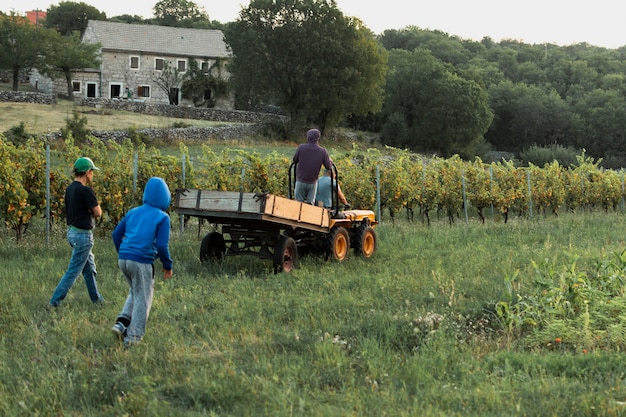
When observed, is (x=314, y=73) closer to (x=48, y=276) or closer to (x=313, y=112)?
(x=313, y=112)

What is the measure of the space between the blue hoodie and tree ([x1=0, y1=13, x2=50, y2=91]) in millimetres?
50004

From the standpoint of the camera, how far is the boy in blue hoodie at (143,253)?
21.5 ft

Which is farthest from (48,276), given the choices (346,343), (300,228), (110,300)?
(346,343)

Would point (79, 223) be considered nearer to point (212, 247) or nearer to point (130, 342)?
point (130, 342)

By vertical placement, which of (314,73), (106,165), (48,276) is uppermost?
(314,73)

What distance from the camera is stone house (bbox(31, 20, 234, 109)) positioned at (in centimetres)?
5703

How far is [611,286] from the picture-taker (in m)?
8.07

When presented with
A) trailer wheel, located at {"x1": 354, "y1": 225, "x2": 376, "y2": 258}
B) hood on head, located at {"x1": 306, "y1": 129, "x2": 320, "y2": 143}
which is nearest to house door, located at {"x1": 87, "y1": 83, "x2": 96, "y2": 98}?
trailer wheel, located at {"x1": 354, "y1": 225, "x2": 376, "y2": 258}

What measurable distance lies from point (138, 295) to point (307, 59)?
4592 centimetres

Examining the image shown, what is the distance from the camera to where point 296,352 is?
6.32 m

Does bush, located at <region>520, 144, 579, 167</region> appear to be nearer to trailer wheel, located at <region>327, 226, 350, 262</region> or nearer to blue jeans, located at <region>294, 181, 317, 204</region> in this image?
trailer wheel, located at <region>327, 226, 350, 262</region>

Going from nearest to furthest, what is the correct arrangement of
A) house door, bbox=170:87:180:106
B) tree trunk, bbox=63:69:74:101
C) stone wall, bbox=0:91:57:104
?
1. stone wall, bbox=0:91:57:104
2. tree trunk, bbox=63:69:74:101
3. house door, bbox=170:87:180:106

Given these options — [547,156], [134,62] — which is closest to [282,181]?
[134,62]

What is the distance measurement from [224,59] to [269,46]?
27.5ft
